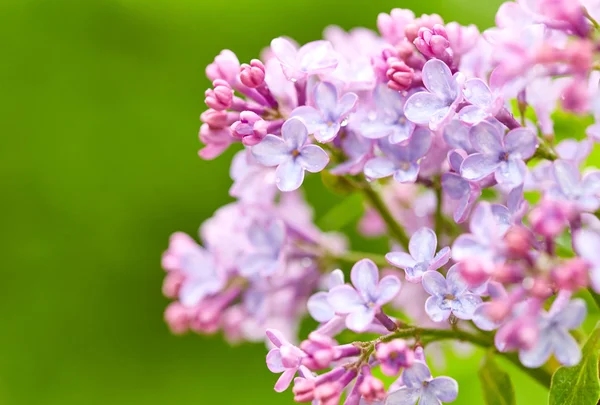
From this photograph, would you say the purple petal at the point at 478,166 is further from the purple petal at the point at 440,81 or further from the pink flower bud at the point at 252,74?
the pink flower bud at the point at 252,74

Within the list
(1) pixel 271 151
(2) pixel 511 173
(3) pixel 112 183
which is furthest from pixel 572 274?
(3) pixel 112 183

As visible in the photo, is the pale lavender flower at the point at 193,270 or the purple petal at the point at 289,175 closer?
the purple petal at the point at 289,175

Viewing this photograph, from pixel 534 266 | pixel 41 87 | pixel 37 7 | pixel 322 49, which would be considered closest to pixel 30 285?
pixel 41 87

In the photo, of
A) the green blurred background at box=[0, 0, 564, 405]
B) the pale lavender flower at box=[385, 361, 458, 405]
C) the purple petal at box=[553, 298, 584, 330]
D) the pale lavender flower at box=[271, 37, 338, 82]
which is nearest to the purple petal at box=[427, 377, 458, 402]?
the pale lavender flower at box=[385, 361, 458, 405]

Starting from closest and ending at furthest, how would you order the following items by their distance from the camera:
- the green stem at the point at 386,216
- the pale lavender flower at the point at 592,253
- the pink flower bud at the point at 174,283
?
the pale lavender flower at the point at 592,253, the green stem at the point at 386,216, the pink flower bud at the point at 174,283

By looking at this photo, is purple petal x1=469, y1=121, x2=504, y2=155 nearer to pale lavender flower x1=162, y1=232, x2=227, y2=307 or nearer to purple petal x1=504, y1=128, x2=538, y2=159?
purple petal x1=504, y1=128, x2=538, y2=159

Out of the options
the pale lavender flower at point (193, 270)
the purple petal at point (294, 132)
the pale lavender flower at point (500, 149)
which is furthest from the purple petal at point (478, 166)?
→ the pale lavender flower at point (193, 270)
